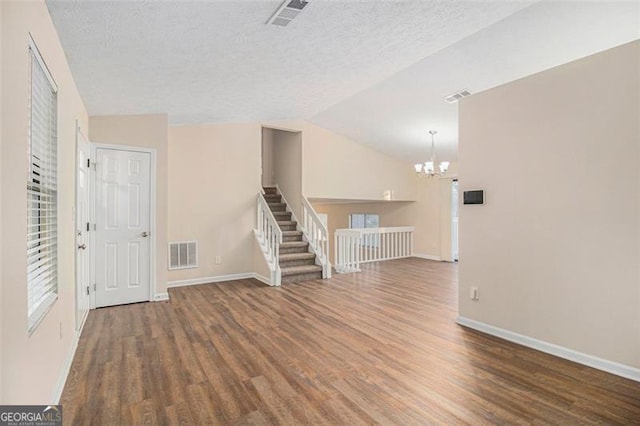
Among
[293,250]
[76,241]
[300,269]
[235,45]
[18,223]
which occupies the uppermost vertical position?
[235,45]

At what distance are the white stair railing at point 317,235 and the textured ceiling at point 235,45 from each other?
285 centimetres

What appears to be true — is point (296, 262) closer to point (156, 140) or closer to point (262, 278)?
point (262, 278)

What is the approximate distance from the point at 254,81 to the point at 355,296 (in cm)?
313

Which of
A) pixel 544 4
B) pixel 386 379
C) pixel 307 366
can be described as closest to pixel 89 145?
pixel 307 366

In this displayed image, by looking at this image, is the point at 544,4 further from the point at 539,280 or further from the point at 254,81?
the point at 254,81

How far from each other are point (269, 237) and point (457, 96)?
148 inches

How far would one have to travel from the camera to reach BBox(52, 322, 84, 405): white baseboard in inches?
85.9

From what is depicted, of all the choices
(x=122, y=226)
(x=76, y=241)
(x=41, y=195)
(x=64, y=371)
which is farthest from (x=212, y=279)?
(x=41, y=195)

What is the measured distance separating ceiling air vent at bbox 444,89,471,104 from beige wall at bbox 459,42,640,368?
147 cm

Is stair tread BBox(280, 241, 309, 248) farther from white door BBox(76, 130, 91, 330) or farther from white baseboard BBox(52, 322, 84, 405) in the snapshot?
white baseboard BBox(52, 322, 84, 405)

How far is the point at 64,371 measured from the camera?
2.49 meters

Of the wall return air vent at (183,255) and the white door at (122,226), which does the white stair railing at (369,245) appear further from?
the white door at (122,226)

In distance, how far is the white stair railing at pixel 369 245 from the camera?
6.89m

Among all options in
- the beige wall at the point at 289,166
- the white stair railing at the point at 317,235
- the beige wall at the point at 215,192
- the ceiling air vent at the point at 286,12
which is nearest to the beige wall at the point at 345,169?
the beige wall at the point at 289,166
